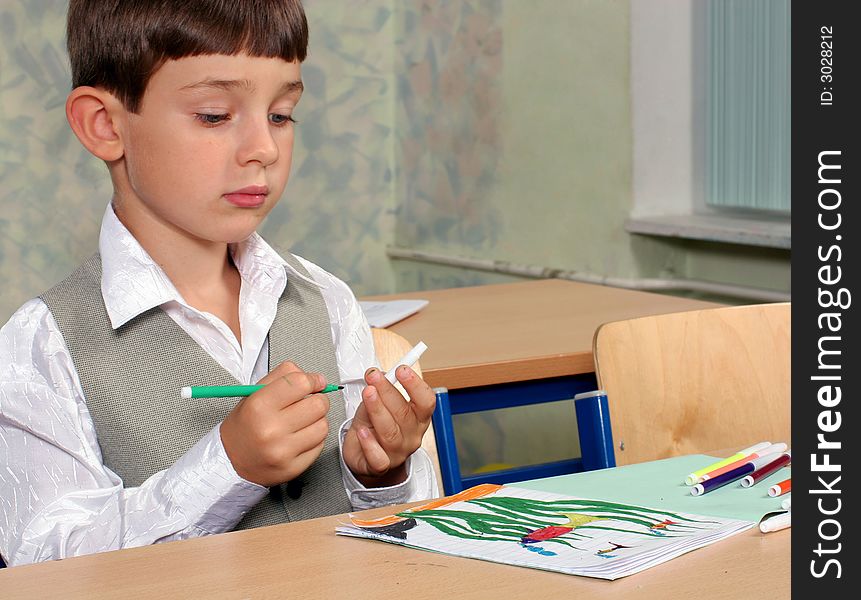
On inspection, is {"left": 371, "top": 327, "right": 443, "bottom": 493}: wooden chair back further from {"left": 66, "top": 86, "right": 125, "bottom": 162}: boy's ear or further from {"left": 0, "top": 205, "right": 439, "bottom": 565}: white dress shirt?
{"left": 66, "top": 86, "right": 125, "bottom": 162}: boy's ear

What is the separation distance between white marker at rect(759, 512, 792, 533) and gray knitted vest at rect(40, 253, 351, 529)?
443 mm

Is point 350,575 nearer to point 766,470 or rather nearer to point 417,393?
point 417,393

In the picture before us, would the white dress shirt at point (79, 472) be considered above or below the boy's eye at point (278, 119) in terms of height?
below

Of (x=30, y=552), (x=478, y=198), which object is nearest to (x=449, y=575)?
(x=30, y=552)

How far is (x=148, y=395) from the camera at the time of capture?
3.52 ft

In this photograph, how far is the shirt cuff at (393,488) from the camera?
1114 mm

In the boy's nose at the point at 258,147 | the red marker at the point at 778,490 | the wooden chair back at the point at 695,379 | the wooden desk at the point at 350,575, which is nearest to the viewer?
the wooden desk at the point at 350,575

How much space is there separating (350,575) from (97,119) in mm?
562

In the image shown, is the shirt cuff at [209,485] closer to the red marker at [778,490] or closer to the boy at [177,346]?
the boy at [177,346]

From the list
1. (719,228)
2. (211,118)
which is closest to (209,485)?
(211,118)

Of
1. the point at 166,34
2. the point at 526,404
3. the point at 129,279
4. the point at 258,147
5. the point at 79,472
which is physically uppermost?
the point at 166,34

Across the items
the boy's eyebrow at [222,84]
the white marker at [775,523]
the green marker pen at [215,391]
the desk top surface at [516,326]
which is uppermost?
the boy's eyebrow at [222,84]

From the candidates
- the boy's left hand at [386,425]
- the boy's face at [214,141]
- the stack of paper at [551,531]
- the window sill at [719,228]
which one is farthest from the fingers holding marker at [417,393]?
the window sill at [719,228]
